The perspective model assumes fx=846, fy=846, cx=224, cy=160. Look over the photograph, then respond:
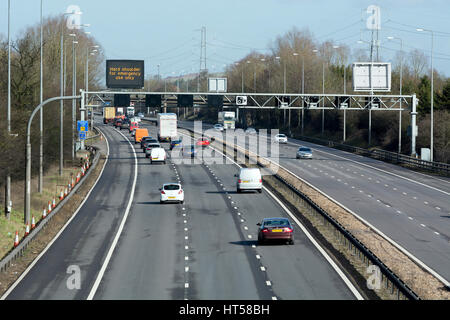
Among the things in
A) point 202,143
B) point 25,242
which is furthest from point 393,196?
point 202,143

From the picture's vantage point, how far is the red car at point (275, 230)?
37875 millimetres

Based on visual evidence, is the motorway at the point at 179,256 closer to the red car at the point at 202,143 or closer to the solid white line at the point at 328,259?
the solid white line at the point at 328,259

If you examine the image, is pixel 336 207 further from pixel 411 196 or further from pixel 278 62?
pixel 278 62

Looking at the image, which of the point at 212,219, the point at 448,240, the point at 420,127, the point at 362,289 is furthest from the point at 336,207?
the point at 420,127

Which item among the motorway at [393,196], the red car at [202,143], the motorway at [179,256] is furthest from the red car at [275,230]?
the red car at [202,143]

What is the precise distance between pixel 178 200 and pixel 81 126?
83.2ft

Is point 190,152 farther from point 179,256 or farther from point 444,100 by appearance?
point 179,256

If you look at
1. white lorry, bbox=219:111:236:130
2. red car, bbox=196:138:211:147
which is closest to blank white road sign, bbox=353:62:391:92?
red car, bbox=196:138:211:147

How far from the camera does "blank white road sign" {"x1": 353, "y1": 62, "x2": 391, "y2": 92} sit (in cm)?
8694

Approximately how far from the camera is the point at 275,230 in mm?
37969

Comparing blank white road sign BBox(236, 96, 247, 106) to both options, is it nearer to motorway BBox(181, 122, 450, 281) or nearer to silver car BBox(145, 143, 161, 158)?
motorway BBox(181, 122, 450, 281)

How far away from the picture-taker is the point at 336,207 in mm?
50625

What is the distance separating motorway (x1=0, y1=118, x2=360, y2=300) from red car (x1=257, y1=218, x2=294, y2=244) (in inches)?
18.9

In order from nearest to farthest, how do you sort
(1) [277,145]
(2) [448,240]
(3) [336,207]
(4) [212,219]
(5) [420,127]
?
(2) [448,240], (4) [212,219], (3) [336,207], (5) [420,127], (1) [277,145]
